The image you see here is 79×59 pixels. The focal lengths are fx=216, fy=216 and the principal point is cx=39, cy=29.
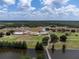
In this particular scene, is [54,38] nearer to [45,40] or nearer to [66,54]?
[45,40]

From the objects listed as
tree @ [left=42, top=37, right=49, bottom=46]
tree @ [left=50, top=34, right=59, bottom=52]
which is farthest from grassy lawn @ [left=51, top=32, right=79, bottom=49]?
tree @ [left=42, top=37, right=49, bottom=46]

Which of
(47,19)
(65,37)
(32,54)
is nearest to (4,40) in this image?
(32,54)

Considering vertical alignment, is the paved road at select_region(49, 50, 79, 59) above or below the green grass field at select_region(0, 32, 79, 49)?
below

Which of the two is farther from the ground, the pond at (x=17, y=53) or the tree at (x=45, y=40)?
the tree at (x=45, y=40)

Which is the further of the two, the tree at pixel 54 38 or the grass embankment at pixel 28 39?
the grass embankment at pixel 28 39

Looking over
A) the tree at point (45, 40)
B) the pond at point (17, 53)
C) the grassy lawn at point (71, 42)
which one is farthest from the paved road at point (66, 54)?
the pond at point (17, 53)

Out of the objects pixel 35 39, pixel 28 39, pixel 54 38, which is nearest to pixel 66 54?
pixel 54 38

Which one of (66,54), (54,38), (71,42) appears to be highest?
(54,38)

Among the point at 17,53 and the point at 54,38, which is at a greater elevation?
the point at 54,38

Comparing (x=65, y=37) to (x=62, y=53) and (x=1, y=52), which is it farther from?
(x=1, y=52)

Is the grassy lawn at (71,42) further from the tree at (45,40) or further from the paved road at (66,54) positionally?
the tree at (45,40)

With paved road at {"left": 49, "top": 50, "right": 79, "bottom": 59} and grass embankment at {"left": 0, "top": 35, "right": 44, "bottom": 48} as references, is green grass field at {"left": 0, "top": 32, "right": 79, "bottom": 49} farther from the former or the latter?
paved road at {"left": 49, "top": 50, "right": 79, "bottom": 59}
